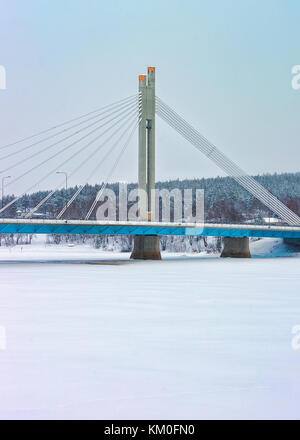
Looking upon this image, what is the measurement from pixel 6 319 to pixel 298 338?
26.3ft

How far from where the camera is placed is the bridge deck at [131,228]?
6412cm

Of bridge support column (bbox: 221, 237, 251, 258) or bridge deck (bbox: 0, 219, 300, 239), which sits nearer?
bridge deck (bbox: 0, 219, 300, 239)

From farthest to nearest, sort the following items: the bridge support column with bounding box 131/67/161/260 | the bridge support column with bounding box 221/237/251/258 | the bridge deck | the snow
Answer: the bridge support column with bounding box 221/237/251/258 < the bridge support column with bounding box 131/67/161/260 < the bridge deck < the snow

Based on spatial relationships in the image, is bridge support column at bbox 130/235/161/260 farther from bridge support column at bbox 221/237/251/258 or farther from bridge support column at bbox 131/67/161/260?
bridge support column at bbox 221/237/251/258

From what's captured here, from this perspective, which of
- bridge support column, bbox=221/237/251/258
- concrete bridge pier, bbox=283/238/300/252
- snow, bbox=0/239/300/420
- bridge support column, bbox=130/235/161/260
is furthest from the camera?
concrete bridge pier, bbox=283/238/300/252

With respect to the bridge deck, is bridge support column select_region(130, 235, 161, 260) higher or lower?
lower

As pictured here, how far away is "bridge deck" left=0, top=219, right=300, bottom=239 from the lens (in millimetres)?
64125

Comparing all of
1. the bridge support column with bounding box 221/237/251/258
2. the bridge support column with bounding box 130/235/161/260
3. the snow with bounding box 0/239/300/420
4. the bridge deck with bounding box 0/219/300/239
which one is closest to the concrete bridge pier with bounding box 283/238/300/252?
the bridge deck with bounding box 0/219/300/239

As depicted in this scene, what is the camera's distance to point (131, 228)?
70.9 m

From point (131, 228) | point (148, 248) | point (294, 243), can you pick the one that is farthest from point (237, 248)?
point (131, 228)

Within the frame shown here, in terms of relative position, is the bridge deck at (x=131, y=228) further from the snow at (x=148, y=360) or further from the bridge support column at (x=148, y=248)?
the snow at (x=148, y=360)

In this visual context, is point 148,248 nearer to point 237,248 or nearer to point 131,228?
point 131,228

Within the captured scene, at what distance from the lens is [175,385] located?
10.3 metres

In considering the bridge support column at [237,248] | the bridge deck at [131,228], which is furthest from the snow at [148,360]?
the bridge support column at [237,248]
